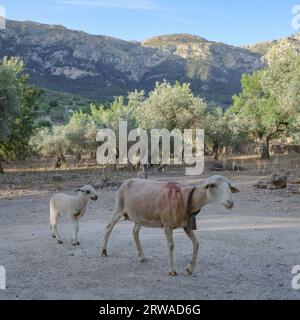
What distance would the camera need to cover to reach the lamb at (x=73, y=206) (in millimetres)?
10094

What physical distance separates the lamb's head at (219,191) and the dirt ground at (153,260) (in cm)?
134

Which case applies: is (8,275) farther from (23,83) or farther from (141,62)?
(141,62)

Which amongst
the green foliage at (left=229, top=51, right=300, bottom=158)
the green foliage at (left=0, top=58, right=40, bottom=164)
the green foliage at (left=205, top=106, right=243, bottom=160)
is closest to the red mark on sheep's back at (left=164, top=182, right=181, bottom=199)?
the green foliage at (left=229, top=51, right=300, bottom=158)

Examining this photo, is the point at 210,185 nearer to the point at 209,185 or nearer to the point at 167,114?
the point at 209,185

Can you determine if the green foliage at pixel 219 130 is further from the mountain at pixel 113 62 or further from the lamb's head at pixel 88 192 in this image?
the mountain at pixel 113 62

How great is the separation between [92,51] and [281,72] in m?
121

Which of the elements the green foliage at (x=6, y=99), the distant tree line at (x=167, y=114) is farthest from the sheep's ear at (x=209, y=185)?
the green foliage at (x=6, y=99)

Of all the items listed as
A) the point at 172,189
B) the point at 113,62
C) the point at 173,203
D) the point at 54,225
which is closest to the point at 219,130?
the point at 54,225

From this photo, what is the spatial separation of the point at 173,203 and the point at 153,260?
62.2 inches

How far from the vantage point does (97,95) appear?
368ft

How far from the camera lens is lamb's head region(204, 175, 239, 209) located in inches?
275

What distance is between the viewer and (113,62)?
489 feet

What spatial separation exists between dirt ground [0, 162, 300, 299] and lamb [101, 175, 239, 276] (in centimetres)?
60
